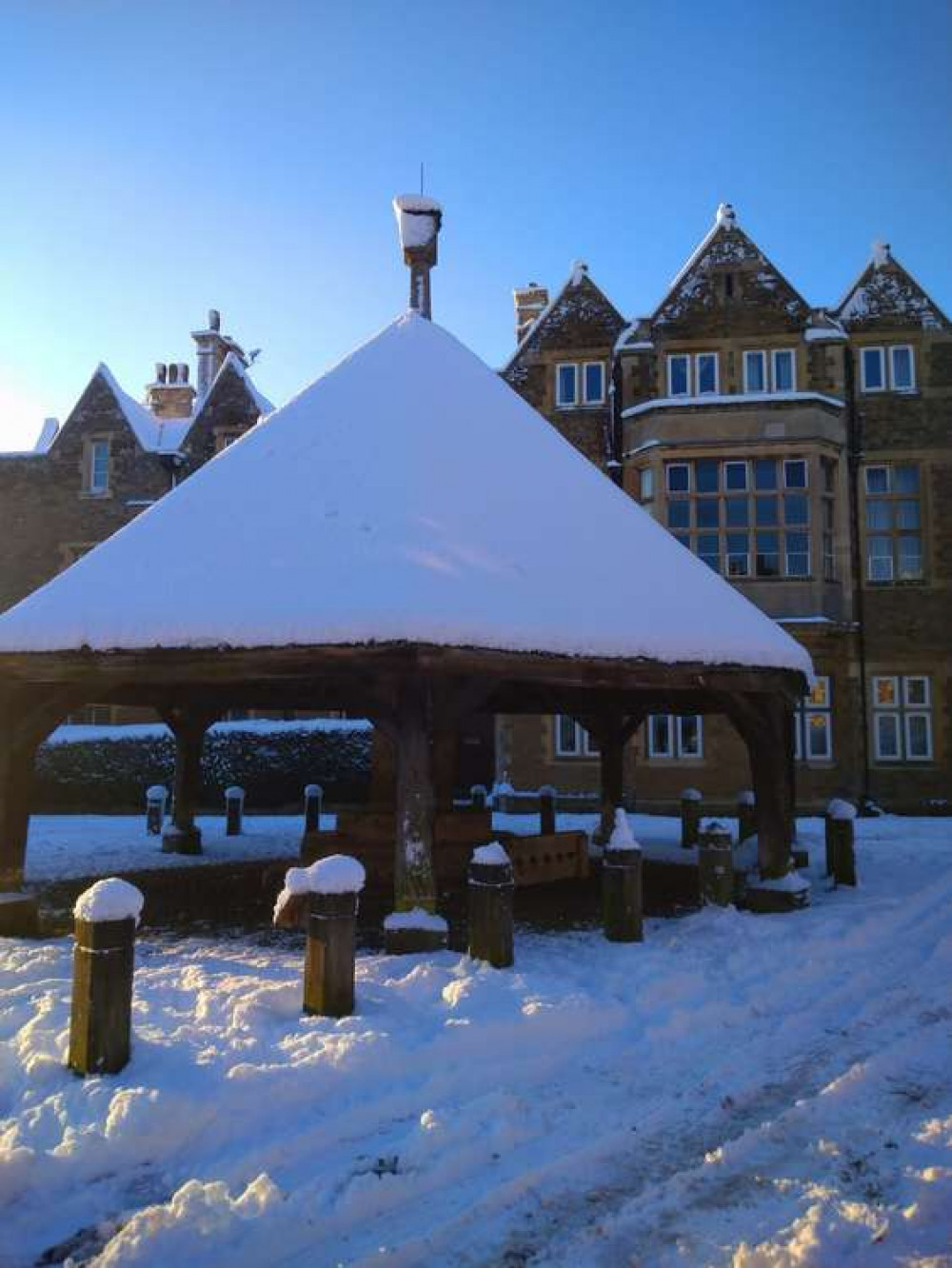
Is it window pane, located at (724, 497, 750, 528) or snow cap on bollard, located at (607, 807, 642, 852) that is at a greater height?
window pane, located at (724, 497, 750, 528)

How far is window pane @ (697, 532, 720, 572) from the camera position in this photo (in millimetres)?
21089

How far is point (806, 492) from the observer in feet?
69.3

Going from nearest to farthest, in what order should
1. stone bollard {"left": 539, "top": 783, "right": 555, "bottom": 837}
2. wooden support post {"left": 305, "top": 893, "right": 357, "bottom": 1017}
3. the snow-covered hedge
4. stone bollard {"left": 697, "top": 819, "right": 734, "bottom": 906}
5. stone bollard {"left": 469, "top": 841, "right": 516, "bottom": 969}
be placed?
wooden support post {"left": 305, "top": 893, "right": 357, "bottom": 1017} < stone bollard {"left": 469, "top": 841, "right": 516, "bottom": 969} < stone bollard {"left": 697, "top": 819, "right": 734, "bottom": 906} < stone bollard {"left": 539, "top": 783, "right": 555, "bottom": 837} < the snow-covered hedge

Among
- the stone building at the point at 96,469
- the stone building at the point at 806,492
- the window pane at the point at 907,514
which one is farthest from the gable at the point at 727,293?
the stone building at the point at 96,469

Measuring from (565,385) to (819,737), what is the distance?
990cm

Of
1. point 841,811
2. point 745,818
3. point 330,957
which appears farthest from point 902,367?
point 330,957

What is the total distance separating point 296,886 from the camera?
19.5 feet

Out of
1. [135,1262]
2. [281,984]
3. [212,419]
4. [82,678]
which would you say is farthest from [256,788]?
[135,1262]

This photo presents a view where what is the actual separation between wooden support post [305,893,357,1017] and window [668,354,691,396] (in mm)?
18549

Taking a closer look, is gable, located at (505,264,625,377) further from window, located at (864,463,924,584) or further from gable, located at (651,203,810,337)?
window, located at (864,463,924,584)

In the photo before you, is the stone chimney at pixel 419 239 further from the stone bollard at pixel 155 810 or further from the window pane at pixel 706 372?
the window pane at pixel 706 372

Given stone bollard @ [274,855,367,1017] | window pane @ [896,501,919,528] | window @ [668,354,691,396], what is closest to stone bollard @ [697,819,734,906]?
stone bollard @ [274,855,367,1017]

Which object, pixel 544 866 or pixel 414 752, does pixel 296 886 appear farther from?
pixel 544 866

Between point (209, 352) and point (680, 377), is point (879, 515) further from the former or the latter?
point (209, 352)
